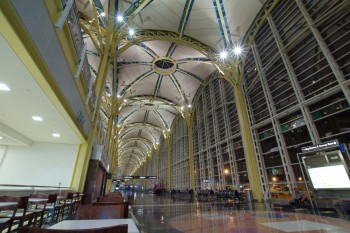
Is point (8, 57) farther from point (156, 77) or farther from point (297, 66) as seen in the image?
point (156, 77)

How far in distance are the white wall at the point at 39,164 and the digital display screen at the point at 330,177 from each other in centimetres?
1052

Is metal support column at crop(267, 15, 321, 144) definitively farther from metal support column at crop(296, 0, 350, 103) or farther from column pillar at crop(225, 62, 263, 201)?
column pillar at crop(225, 62, 263, 201)

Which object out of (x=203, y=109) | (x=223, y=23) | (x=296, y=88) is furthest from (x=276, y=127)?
(x=203, y=109)

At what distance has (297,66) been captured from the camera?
9312 millimetres

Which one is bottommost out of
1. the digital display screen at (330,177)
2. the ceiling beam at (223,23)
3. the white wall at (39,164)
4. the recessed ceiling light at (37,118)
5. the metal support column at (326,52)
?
the digital display screen at (330,177)

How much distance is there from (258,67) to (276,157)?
6.00m

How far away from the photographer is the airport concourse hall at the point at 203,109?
3.59 metres

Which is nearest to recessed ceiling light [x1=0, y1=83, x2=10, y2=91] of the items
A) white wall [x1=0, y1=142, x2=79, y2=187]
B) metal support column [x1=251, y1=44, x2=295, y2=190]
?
white wall [x1=0, y1=142, x2=79, y2=187]

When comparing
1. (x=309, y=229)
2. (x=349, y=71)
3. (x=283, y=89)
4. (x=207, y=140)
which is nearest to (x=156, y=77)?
(x=207, y=140)

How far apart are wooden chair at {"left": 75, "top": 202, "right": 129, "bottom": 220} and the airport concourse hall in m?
0.01

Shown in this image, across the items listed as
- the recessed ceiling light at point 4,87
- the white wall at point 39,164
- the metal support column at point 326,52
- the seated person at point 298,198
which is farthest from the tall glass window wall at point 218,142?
the recessed ceiling light at point 4,87

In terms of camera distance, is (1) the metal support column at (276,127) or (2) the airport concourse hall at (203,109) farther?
(1) the metal support column at (276,127)

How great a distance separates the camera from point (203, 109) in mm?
20281

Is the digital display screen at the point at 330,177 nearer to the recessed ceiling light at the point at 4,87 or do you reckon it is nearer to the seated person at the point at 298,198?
the seated person at the point at 298,198
